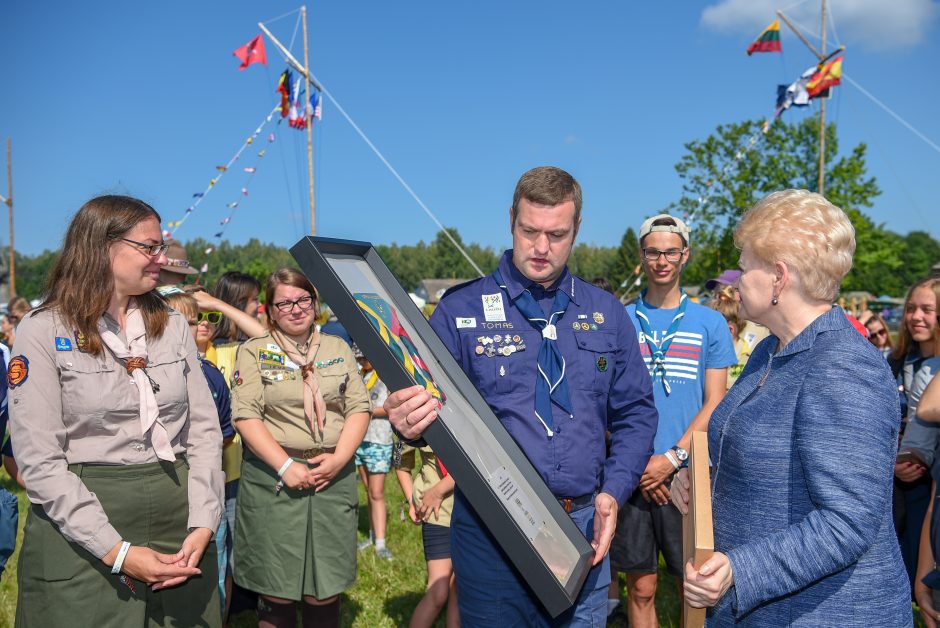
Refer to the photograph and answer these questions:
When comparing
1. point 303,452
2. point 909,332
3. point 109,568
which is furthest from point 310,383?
point 909,332

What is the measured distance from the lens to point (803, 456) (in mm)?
1779

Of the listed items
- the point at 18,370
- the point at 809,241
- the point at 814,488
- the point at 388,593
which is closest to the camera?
the point at 814,488

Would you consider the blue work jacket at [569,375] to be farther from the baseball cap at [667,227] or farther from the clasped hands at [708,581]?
the baseball cap at [667,227]

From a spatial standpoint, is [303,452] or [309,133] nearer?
[303,452]

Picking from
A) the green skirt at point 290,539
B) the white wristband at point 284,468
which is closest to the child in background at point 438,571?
the green skirt at point 290,539

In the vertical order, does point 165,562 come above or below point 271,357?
below

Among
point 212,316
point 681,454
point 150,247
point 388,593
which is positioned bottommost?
point 388,593

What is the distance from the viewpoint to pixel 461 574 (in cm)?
258

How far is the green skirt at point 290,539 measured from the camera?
3.75 m

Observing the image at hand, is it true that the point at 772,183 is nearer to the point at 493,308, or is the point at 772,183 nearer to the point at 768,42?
the point at 768,42

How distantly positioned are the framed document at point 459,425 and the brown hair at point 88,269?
1.11 metres

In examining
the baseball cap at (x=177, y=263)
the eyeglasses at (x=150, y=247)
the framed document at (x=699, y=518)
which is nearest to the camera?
the framed document at (x=699, y=518)

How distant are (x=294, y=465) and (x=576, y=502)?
70.8 inches

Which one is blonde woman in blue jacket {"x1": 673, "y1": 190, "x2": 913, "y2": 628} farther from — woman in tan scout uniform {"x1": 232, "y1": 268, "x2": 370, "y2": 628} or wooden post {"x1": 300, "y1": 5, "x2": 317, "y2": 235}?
wooden post {"x1": 300, "y1": 5, "x2": 317, "y2": 235}
